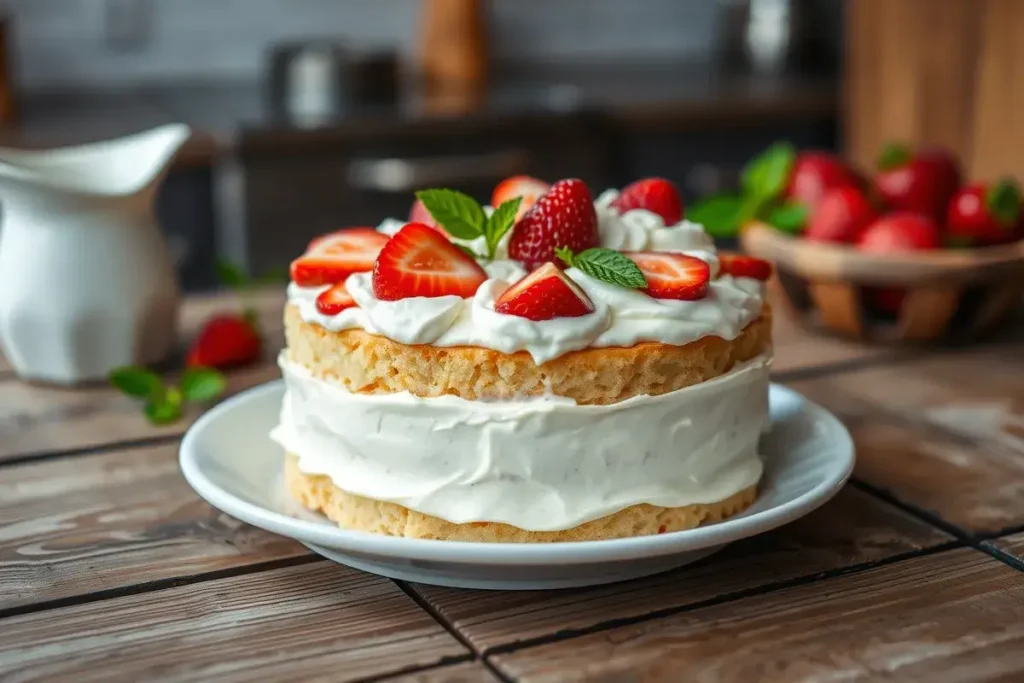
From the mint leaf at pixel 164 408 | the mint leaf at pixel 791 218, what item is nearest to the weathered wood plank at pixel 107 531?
the mint leaf at pixel 164 408

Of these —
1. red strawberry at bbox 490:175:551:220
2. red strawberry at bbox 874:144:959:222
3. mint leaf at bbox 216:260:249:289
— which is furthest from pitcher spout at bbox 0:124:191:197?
red strawberry at bbox 874:144:959:222

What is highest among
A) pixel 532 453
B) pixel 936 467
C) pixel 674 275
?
pixel 674 275

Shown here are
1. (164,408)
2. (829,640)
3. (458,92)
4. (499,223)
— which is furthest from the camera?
(458,92)

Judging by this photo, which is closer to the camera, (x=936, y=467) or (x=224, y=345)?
(x=936, y=467)

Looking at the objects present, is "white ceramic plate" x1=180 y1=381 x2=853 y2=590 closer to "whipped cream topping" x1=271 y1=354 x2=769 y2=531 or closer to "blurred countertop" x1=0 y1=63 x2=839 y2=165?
"whipped cream topping" x1=271 y1=354 x2=769 y2=531

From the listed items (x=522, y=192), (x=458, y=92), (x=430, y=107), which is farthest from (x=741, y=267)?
(x=458, y=92)

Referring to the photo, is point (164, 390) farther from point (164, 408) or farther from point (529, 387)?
point (529, 387)
